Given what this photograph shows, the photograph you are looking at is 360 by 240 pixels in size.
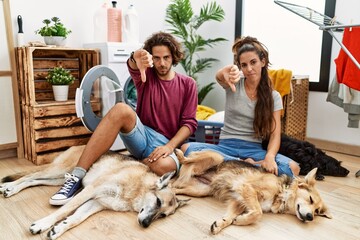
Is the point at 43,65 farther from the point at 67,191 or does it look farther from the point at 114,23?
the point at 67,191

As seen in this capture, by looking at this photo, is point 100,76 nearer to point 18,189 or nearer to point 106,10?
point 106,10

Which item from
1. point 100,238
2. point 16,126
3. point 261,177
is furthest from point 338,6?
point 16,126

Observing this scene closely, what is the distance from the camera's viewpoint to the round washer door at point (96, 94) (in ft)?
8.39

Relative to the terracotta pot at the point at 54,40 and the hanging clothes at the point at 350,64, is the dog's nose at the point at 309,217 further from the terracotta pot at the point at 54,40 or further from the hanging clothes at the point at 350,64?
the terracotta pot at the point at 54,40

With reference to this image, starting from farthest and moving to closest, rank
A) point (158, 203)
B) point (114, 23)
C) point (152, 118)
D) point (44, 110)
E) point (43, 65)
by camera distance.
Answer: point (114, 23) < point (43, 65) < point (44, 110) < point (152, 118) < point (158, 203)

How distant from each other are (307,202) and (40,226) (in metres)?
1.41

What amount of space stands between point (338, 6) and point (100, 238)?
9.96 ft

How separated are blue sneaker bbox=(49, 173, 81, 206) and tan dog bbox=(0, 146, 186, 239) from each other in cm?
6

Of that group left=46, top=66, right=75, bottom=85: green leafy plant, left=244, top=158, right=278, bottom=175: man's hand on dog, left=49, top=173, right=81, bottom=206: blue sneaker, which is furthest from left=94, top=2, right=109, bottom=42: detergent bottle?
left=244, top=158, right=278, bottom=175: man's hand on dog

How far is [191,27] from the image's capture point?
4.07 m

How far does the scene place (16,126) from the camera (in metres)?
2.93

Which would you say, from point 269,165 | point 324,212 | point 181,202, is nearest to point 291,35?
point 269,165

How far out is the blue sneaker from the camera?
184 cm

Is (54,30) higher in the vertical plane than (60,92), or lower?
higher
